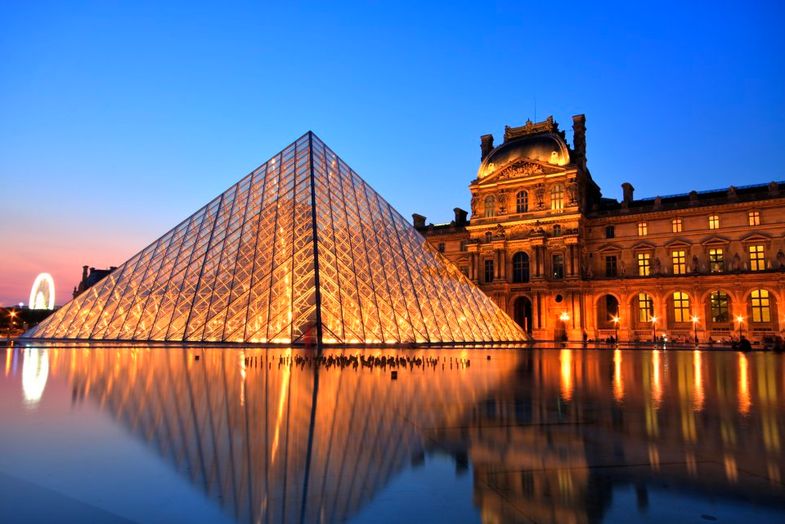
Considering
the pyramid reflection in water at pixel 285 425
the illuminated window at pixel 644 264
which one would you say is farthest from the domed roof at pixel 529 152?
the pyramid reflection in water at pixel 285 425

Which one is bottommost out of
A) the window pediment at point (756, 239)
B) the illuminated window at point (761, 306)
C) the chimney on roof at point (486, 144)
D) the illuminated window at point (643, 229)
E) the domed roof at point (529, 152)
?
the illuminated window at point (761, 306)

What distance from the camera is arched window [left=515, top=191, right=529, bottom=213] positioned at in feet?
154

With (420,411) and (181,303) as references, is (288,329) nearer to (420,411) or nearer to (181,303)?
(181,303)

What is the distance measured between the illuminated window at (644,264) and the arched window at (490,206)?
504 inches

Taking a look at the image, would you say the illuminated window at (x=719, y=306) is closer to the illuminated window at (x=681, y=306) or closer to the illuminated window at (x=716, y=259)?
the illuminated window at (x=681, y=306)

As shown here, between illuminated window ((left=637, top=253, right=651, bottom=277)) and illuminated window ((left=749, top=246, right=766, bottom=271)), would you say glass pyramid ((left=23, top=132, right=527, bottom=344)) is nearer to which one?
illuminated window ((left=637, top=253, right=651, bottom=277))

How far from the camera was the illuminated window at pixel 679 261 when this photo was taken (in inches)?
1679

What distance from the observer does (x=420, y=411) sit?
277 inches

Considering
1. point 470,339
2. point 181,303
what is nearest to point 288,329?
point 181,303

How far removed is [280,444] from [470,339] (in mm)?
19270

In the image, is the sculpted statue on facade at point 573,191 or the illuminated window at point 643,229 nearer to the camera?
the illuminated window at point 643,229

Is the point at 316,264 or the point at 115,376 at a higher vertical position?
the point at 316,264

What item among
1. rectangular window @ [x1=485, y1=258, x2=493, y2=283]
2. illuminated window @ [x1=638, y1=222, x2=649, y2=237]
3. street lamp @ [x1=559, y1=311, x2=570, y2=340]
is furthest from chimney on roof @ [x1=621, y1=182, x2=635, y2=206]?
rectangular window @ [x1=485, y1=258, x2=493, y2=283]

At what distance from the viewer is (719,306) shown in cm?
4278
